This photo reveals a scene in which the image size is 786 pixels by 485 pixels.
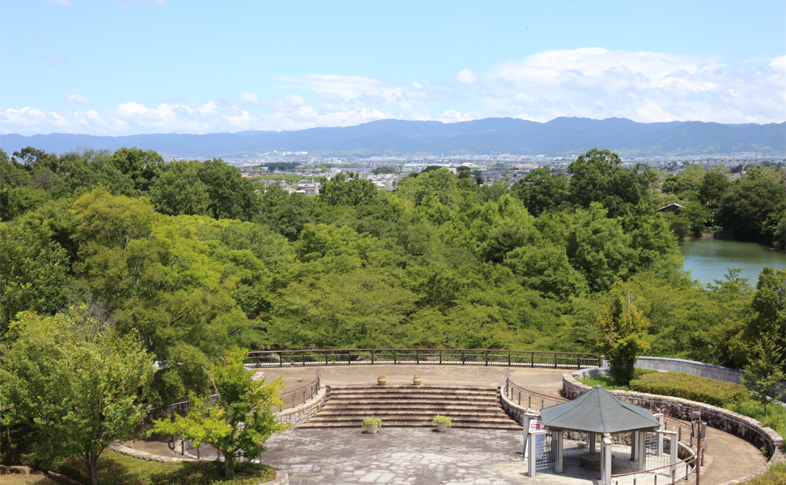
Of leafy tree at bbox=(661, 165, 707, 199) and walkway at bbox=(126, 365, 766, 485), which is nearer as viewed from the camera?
walkway at bbox=(126, 365, 766, 485)

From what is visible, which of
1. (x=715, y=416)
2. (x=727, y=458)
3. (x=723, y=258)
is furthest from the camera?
(x=723, y=258)

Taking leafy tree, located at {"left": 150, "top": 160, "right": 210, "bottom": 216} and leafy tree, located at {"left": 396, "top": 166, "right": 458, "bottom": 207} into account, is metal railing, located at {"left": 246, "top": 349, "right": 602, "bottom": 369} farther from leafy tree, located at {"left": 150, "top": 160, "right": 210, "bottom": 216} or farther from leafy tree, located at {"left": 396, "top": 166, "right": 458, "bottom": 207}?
leafy tree, located at {"left": 396, "top": 166, "right": 458, "bottom": 207}

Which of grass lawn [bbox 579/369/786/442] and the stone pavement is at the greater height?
grass lawn [bbox 579/369/786/442]

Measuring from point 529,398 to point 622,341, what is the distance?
13.1 feet

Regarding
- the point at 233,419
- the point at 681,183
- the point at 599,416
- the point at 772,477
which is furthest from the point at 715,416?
the point at 681,183

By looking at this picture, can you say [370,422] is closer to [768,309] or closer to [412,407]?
[412,407]

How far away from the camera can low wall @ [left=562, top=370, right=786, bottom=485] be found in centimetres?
1733

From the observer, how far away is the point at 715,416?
20.2 meters

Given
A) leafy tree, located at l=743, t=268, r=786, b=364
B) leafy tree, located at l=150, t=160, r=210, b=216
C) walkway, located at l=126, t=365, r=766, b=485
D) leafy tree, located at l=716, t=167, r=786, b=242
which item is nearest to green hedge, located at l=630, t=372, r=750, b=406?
walkway, located at l=126, t=365, r=766, b=485

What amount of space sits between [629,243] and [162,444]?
146 ft

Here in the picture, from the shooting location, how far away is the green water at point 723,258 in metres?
67.3

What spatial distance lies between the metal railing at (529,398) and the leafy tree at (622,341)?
99.0 inches

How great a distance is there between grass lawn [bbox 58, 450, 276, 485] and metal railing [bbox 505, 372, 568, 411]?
962cm

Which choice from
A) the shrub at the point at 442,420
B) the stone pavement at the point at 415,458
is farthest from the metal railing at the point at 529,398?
the shrub at the point at 442,420
